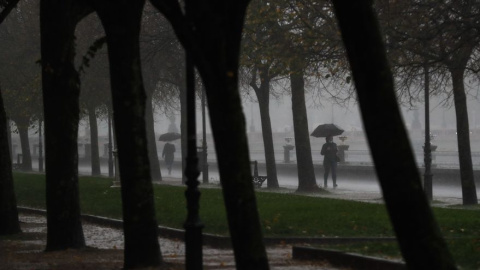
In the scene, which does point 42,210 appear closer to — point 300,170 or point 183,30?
point 300,170

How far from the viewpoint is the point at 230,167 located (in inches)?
363

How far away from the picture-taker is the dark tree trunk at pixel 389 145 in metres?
7.58

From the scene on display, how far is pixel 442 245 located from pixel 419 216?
0.29 meters

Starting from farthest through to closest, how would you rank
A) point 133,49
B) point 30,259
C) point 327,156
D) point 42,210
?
1. point 327,156
2. point 42,210
3. point 30,259
4. point 133,49

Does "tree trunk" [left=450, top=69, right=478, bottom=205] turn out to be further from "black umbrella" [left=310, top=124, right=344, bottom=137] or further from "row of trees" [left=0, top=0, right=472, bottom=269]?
"black umbrella" [left=310, top=124, right=344, bottom=137]

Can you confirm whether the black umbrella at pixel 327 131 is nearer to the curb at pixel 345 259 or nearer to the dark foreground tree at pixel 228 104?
the curb at pixel 345 259

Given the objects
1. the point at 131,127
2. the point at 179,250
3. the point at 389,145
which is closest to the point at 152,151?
the point at 179,250

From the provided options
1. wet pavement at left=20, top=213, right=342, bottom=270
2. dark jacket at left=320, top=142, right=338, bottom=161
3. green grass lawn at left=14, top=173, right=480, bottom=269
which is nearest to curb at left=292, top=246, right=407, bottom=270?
wet pavement at left=20, top=213, right=342, bottom=270

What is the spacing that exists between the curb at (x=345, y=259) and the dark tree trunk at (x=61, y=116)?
11.5ft

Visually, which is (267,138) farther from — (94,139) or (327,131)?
(94,139)

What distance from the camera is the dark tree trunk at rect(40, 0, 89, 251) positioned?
15.2 m

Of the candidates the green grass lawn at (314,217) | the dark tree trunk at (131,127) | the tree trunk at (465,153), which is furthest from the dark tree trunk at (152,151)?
the dark tree trunk at (131,127)

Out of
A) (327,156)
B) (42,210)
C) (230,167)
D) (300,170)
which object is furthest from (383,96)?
(327,156)

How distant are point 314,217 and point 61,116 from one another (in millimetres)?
5366
